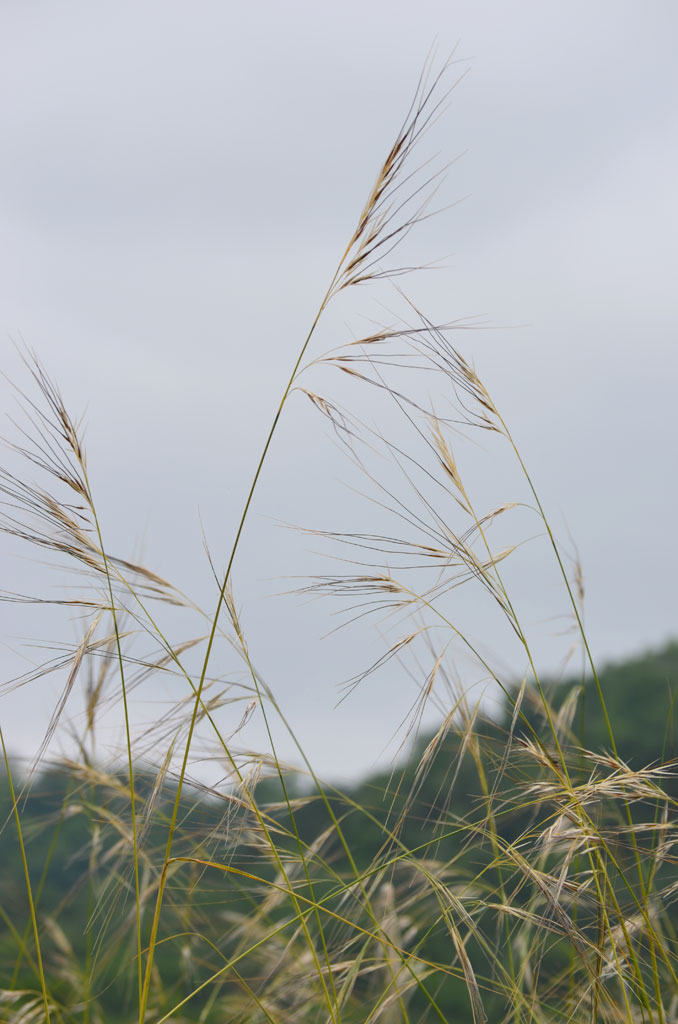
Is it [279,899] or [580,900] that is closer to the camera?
[580,900]

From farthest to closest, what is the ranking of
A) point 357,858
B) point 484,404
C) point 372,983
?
point 357,858 → point 372,983 → point 484,404

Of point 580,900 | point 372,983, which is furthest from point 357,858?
point 580,900

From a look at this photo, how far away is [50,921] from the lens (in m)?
1.64

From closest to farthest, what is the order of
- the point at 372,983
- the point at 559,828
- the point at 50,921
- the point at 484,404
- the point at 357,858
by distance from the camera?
the point at 559,828 < the point at 484,404 < the point at 50,921 < the point at 372,983 < the point at 357,858

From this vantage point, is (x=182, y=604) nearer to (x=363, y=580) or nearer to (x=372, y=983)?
(x=363, y=580)

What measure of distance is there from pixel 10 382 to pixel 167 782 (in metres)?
0.62

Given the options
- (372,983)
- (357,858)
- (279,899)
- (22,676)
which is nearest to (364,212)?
(22,676)

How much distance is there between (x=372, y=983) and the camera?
181cm

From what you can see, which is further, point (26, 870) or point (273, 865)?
point (273, 865)

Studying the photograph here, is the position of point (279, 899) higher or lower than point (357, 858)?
higher

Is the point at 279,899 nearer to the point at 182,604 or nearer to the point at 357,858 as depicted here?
the point at 182,604

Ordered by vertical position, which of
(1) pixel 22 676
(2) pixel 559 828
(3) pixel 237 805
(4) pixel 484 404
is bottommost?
(2) pixel 559 828

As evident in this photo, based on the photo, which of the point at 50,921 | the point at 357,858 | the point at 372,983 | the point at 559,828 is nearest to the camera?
the point at 559,828

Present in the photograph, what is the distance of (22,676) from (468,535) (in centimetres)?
68
